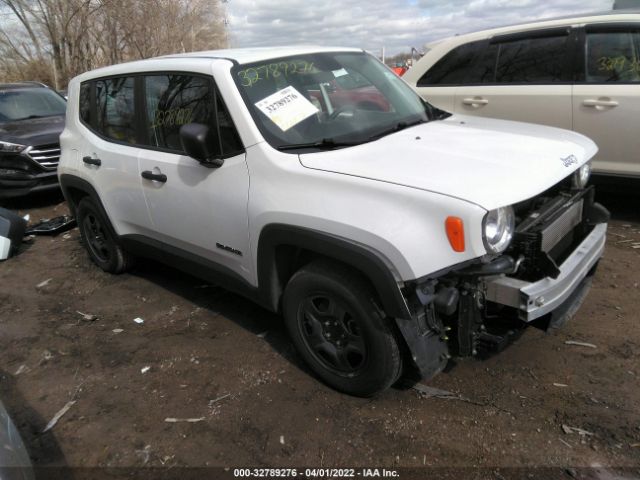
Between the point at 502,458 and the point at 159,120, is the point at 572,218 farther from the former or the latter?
the point at 159,120

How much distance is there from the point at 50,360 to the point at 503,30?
501 centimetres

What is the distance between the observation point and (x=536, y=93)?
4.98m

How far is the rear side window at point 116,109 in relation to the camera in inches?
152

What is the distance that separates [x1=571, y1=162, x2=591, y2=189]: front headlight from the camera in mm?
2959

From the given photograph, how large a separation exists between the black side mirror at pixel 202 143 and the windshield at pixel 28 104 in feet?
22.1

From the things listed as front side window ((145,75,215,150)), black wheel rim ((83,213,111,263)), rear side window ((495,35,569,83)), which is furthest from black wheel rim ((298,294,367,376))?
rear side window ((495,35,569,83))

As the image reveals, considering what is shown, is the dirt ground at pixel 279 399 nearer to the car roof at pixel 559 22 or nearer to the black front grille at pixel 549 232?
the black front grille at pixel 549 232

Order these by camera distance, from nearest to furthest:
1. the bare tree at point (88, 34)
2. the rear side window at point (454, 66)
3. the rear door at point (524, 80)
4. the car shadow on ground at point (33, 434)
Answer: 1. the car shadow on ground at point (33, 434)
2. the rear door at point (524, 80)
3. the rear side window at point (454, 66)
4. the bare tree at point (88, 34)

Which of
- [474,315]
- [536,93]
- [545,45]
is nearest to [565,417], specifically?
[474,315]

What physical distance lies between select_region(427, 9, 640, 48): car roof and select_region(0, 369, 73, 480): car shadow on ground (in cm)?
506

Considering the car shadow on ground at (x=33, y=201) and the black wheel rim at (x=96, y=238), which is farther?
the car shadow on ground at (x=33, y=201)

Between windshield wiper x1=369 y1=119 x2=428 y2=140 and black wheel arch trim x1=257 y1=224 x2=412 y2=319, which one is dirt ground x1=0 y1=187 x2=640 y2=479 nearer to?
black wheel arch trim x1=257 y1=224 x2=412 y2=319

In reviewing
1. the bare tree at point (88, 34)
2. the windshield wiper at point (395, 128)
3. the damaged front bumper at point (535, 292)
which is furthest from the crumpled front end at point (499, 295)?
the bare tree at point (88, 34)

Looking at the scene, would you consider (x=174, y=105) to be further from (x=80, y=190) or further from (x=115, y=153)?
(x=80, y=190)
